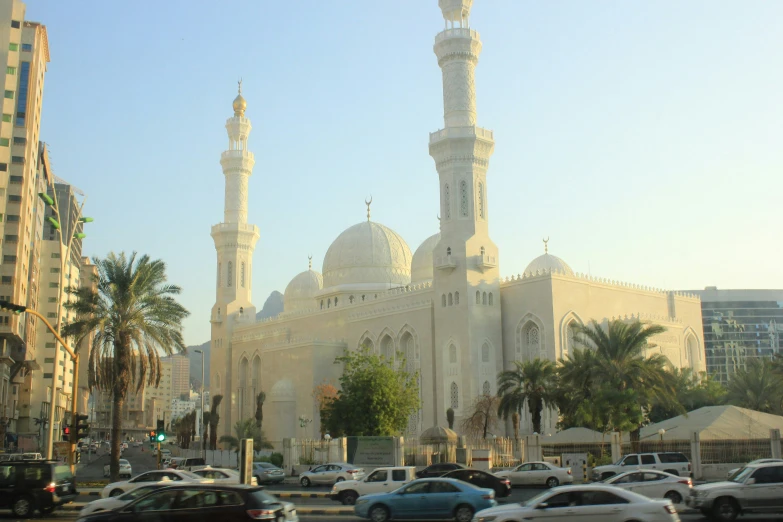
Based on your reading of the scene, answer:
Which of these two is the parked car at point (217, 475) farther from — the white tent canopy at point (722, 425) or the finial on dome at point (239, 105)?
the finial on dome at point (239, 105)

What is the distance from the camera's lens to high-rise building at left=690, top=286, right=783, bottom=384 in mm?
89812

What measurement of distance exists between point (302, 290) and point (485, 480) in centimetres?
4220

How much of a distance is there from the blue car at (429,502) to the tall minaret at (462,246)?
74.5 ft

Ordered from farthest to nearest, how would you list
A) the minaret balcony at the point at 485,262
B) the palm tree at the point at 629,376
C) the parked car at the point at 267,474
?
the minaret balcony at the point at 485,262 → the parked car at the point at 267,474 → the palm tree at the point at 629,376

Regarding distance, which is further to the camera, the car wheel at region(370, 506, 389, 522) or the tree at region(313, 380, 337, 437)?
the tree at region(313, 380, 337, 437)

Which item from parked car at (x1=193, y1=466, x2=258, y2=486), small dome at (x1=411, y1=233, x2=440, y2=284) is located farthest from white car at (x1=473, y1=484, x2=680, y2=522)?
small dome at (x1=411, y1=233, x2=440, y2=284)

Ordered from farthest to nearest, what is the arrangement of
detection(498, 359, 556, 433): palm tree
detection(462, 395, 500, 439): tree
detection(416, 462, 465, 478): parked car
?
detection(462, 395, 500, 439): tree
detection(498, 359, 556, 433): palm tree
detection(416, 462, 465, 478): parked car

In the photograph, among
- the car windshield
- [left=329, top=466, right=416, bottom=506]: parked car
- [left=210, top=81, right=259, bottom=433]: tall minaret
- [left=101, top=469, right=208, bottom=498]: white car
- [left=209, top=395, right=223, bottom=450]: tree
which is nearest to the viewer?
the car windshield

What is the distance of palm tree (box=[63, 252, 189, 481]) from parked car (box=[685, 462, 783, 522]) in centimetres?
1747

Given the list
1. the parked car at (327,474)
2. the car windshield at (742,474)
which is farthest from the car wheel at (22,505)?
the car windshield at (742,474)

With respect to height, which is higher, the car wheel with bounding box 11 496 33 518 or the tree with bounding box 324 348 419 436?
the tree with bounding box 324 348 419 436

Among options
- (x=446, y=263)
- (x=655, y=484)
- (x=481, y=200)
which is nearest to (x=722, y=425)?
(x=655, y=484)

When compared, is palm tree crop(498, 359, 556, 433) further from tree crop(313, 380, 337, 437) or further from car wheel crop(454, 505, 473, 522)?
car wheel crop(454, 505, 473, 522)

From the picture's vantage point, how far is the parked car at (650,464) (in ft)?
71.9
